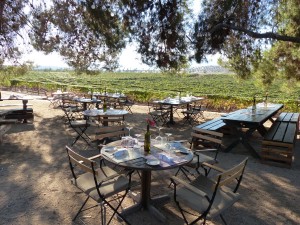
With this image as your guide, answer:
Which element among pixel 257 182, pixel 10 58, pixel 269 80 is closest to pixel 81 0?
pixel 10 58

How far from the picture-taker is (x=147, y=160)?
2734 mm

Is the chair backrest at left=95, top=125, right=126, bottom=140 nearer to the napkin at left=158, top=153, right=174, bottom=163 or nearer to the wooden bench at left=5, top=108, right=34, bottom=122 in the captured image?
the napkin at left=158, top=153, right=174, bottom=163

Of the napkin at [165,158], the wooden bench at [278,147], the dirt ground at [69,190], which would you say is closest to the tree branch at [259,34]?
the wooden bench at [278,147]

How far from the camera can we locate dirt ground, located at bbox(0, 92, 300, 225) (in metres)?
2.87

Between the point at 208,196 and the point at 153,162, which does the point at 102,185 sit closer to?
the point at 153,162

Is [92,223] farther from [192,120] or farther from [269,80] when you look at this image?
[269,80]

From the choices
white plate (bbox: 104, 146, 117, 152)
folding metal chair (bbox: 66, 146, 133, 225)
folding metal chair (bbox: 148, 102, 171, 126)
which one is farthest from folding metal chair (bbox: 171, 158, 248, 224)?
folding metal chair (bbox: 148, 102, 171, 126)

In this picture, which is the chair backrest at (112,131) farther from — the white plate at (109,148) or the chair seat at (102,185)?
the chair seat at (102,185)

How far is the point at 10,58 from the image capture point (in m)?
8.09

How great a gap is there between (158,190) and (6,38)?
6.34m

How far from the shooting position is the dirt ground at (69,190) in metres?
2.87

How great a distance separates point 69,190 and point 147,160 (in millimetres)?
1438

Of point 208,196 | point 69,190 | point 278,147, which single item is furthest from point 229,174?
point 278,147

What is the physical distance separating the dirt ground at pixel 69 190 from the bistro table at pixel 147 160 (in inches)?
4.0
